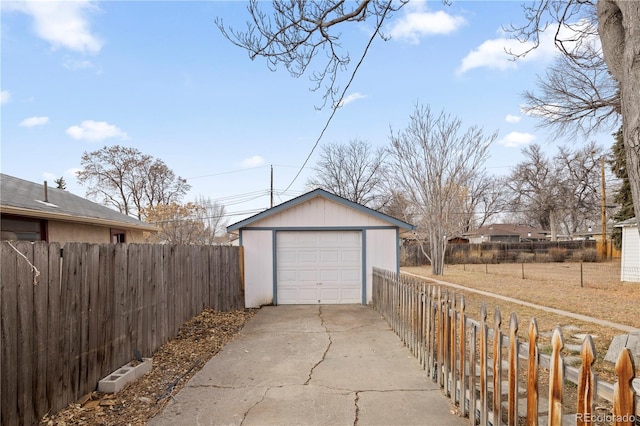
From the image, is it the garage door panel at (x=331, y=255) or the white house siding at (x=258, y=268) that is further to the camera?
the garage door panel at (x=331, y=255)

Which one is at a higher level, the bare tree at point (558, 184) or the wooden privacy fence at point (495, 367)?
the bare tree at point (558, 184)

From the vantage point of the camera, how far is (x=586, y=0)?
197 inches

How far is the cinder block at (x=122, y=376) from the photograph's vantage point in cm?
403

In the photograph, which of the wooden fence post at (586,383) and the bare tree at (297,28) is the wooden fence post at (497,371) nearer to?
the wooden fence post at (586,383)

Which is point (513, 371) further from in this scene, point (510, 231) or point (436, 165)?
point (510, 231)

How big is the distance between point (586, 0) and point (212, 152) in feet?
58.9

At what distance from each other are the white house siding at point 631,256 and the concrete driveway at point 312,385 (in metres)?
15.1

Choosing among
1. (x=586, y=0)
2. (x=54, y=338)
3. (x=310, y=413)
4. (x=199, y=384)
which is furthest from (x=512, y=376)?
(x=586, y=0)

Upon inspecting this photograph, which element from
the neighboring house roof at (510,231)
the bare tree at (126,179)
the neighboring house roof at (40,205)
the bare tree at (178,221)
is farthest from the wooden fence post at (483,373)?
the neighboring house roof at (510,231)

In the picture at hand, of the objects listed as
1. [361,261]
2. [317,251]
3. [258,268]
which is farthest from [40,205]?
[361,261]

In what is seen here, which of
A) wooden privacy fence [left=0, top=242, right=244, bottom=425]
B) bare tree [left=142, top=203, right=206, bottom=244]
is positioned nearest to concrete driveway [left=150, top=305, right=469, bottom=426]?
wooden privacy fence [left=0, top=242, right=244, bottom=425]

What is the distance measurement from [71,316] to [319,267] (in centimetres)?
697

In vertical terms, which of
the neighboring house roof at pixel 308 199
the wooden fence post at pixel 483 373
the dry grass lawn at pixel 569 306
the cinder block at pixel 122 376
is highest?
the neighboring house roof at pixel 308 199

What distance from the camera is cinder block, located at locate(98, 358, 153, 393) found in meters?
4.03
